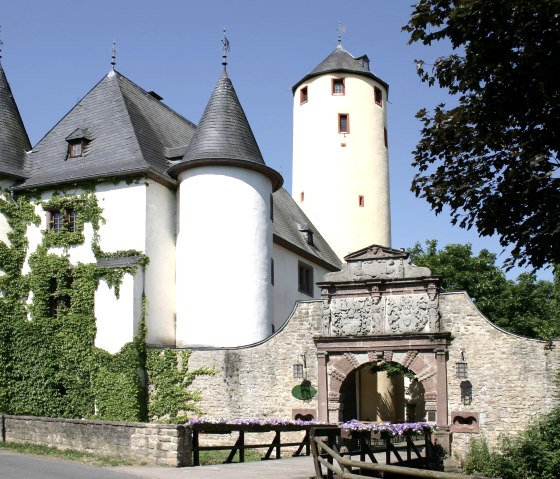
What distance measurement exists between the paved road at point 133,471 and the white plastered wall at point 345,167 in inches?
929

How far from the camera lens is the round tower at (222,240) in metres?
27.1

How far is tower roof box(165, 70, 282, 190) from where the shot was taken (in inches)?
1091

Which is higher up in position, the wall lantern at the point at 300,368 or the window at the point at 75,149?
the window at the point at 75,149

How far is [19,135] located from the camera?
30.4m

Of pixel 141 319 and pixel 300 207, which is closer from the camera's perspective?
pixel 141 319

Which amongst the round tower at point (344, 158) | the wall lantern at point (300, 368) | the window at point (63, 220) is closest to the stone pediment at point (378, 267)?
the wall lantern at point (300, 368)

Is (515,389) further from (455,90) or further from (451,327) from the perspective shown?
(455,90)

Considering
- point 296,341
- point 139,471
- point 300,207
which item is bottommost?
point 139,471

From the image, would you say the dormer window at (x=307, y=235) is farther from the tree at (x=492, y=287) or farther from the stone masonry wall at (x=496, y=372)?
the stone masonry wall at (x=496, y=372)

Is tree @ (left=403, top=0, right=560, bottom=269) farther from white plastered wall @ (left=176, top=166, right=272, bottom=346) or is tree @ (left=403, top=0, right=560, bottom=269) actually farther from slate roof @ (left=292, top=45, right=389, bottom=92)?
slate roof @ (left=292, top=45, right=389, bottom=92)

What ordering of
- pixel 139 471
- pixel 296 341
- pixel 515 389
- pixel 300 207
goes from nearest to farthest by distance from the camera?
pixel 139 471 → pixel 515 389 → pixel 296 341 → pixel 300 207

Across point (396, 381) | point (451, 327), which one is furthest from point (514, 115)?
point (396, 381)

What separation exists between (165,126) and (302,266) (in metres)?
8.00

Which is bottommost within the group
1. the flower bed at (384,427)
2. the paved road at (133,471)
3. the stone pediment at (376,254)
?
the paved road at (133,471)
